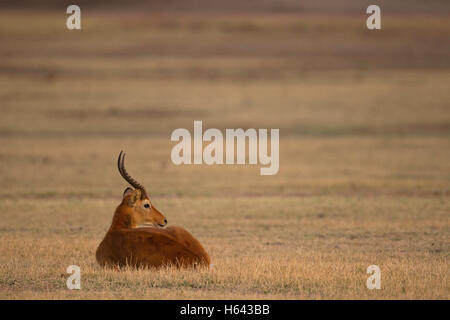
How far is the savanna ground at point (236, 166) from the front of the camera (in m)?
12.4

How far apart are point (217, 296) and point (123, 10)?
12723 centimetres

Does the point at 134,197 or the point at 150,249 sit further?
the point at 134,197

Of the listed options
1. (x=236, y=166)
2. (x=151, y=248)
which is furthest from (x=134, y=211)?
(x=236, y=166)

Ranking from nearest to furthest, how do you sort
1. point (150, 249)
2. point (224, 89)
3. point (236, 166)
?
point (150, 249)
point (236, 166)
point (224, 89)

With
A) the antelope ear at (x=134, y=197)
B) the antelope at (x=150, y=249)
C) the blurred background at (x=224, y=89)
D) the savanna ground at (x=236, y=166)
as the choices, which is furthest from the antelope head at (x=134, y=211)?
the blurred background at (x=224, y=89)

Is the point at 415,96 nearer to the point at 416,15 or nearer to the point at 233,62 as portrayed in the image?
the point at 233,62

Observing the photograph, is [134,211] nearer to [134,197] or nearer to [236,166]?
[134,197]

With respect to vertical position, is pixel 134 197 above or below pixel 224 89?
below

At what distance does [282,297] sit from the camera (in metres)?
10.9

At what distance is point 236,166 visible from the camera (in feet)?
106

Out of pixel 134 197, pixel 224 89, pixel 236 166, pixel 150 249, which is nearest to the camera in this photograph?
pixel 150 249

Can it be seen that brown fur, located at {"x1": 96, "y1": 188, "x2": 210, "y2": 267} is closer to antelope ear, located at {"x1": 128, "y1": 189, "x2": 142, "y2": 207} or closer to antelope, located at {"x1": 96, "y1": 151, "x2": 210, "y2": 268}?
antelope, located at {"x1": 96, "y1": 151, "x2": 210, "y2": 268}

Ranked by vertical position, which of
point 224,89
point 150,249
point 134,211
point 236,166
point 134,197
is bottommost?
point 150,249

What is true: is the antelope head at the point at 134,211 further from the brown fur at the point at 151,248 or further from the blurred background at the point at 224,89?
the blurred background at the point at 224,89
